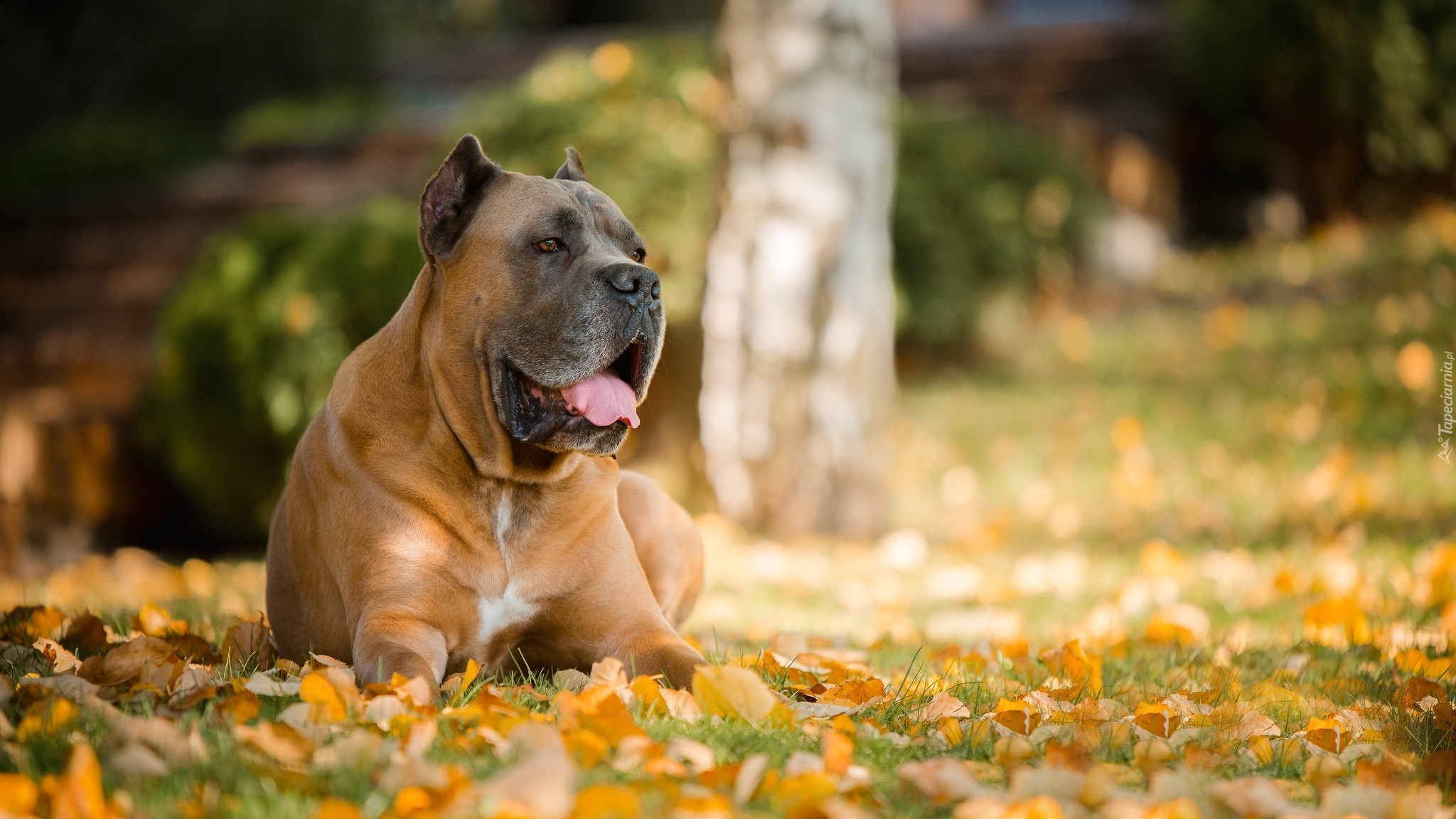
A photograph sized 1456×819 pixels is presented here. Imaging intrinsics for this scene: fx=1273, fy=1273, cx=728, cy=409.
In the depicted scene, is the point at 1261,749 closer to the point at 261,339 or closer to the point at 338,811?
the point at 338,811

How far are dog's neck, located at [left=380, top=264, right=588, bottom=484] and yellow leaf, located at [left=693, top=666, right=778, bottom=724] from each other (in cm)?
86

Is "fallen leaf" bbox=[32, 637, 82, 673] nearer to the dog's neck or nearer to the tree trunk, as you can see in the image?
the dog's neck

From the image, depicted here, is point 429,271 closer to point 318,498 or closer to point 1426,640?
point 318,498

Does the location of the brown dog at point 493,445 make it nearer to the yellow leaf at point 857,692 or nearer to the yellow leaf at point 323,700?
the yellow leaf at point 857,692

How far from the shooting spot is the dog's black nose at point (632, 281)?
3170mm

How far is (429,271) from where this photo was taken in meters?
3.29

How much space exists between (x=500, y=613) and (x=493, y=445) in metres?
0.42

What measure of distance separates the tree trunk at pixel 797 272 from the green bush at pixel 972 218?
276 cm

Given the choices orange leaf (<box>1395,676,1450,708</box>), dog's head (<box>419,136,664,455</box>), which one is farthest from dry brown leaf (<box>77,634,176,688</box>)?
orange leaf (<box>1395,676,1450,708</box>)

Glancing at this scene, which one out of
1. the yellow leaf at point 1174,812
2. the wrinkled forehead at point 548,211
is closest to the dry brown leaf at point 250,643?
the wrinkled forehead at point 548,211

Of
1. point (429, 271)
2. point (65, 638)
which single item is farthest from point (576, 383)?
point (65, 638)

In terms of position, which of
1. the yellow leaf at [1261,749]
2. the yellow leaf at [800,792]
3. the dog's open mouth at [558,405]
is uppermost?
the dog's open mouth at [558,405]

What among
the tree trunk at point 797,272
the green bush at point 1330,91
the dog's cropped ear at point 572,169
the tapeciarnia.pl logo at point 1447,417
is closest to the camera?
the dog's cropped ear at point 572,169

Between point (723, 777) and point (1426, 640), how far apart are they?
2.84 m
